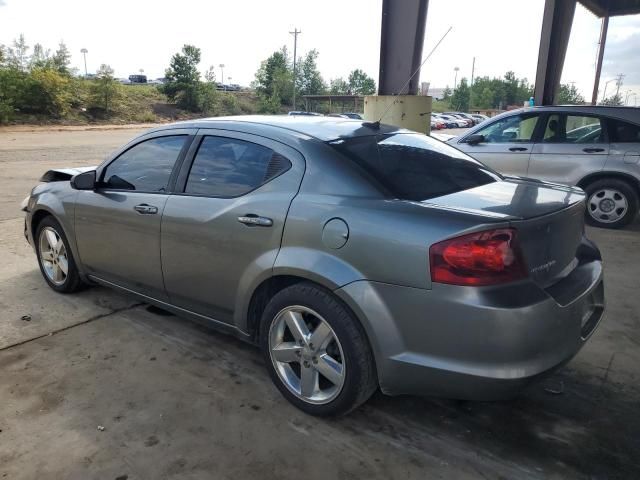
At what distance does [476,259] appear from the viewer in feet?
7.38

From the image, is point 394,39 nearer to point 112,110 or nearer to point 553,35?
point 553,35

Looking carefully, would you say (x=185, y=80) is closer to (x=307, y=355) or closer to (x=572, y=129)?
(x=572, y=129)

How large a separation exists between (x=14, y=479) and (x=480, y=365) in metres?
2.11

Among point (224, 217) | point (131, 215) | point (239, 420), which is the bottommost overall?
point (239, 420)

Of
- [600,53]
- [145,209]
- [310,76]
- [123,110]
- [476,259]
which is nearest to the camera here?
[476,259]

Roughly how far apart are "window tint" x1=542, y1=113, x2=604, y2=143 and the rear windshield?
4482mm

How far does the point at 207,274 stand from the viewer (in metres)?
3.17

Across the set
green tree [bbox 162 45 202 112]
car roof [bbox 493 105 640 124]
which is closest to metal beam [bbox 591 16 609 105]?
car roof [bbox 493 105 640 124]

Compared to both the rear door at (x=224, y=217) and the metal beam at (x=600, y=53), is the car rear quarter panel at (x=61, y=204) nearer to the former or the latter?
the rear door at (x=224, y=217)

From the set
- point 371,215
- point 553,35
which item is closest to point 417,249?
point 371,215

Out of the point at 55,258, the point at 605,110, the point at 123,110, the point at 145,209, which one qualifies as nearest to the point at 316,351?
the point at 145,209

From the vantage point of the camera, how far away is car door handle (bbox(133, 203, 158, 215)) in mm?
3445

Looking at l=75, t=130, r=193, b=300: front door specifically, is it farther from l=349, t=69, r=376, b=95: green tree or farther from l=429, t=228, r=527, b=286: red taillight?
l=349, t=69, r=376, b=95: green tree

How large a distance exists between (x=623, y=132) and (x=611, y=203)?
941 millimetres
